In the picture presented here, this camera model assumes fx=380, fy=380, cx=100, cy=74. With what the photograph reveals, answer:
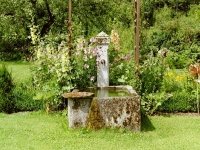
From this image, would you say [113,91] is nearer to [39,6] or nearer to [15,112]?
[15,112]

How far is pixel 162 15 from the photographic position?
28828 mm

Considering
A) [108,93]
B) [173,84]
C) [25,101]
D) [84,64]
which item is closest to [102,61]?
[84,64]

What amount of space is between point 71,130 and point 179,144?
6.21 ft

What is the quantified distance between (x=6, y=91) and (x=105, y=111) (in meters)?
2.72

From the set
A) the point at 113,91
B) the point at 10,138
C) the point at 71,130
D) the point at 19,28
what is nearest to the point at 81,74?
the point at 113,91

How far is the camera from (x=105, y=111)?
21.8 ft

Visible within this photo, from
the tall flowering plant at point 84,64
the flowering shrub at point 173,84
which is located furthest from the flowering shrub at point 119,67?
the flowering shrub at point 173,84

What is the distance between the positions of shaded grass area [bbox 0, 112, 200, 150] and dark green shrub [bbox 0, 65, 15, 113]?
22.7 inches

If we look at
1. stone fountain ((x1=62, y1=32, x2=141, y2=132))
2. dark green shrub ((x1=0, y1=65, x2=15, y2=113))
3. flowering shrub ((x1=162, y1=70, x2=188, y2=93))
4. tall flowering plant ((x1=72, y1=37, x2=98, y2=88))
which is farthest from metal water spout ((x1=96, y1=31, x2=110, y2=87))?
dark green shrub ((x1=0, y1=65, x2=15, y2=113))

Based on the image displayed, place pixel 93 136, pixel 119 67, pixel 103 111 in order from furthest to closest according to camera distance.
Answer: pixel 119 67, pixel 103 111, pixel 93 136

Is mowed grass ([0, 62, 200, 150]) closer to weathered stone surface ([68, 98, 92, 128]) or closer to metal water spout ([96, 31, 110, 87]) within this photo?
weathered stone surface ([68, 98, 92, 128])

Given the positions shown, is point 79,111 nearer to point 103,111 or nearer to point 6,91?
point 103,111

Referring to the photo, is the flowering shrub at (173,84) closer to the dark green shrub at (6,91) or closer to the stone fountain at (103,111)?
the stone fountain at (103,111)

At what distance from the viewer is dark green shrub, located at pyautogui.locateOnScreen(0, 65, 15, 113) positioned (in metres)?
8.19
